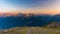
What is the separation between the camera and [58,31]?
4.27 feet

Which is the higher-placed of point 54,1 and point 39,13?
point 54,1

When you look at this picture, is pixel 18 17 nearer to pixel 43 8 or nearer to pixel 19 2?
pixel 19 2

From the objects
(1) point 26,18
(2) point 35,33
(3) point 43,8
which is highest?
(3) point 43,8

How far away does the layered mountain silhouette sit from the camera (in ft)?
4.39

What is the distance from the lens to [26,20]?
1349mm

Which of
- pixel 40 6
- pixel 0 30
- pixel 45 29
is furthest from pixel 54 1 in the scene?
pixel 0 30

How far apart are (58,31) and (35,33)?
0.28 m

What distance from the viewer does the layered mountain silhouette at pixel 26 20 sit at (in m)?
1.34

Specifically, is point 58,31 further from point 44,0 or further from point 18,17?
point 18,17

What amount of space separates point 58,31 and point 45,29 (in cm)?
16

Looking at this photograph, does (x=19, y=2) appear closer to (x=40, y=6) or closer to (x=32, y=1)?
(x=32, y=1)

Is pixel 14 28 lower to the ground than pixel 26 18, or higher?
lower

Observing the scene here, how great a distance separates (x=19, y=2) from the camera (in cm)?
136

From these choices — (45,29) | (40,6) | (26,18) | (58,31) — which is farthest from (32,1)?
(58,31)
